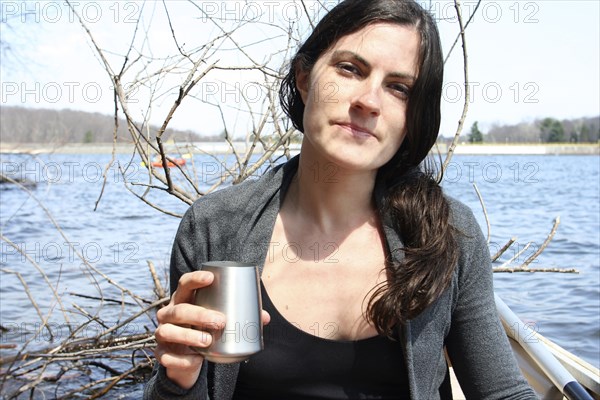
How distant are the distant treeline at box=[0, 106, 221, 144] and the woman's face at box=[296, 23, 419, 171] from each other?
1.96m

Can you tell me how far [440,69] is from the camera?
1.88 m

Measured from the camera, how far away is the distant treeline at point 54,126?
156 inches

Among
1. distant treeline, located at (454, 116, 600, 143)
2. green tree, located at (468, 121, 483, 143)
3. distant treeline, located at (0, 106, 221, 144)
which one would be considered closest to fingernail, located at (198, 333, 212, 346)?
distant treeline, located at (0, 106, 221, 144)

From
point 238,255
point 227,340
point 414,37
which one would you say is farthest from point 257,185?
point 227,340

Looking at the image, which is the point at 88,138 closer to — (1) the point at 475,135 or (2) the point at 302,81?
(1) the point at 475,135

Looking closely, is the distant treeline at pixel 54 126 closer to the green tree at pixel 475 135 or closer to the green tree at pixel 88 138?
the green tree at pixel 88 138

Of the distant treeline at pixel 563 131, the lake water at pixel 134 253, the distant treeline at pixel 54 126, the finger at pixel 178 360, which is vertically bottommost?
the lake water at pixel 134 253

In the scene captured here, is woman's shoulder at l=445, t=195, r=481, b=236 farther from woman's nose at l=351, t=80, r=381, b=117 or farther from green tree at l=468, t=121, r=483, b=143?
green tree at l=468, t=121, r=483, b=143

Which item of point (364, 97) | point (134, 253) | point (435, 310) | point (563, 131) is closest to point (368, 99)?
point (364, 97)

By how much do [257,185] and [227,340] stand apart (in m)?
0.76

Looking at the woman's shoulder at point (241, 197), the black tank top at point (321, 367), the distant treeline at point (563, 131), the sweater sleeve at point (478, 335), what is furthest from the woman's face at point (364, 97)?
the distant treeline at point (563, 131)

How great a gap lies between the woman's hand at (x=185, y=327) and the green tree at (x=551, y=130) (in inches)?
2991

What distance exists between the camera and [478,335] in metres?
1.83

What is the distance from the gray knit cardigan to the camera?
1803mm
